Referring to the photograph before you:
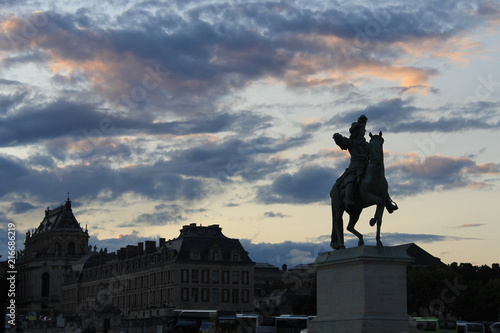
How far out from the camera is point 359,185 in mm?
32906

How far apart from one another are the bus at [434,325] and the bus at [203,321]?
2358 cm

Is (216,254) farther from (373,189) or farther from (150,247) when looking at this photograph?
(373,189)

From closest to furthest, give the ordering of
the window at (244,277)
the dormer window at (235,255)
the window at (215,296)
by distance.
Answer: the window at (215,296)
the dormer window at (235,255)
the window at (244,277)

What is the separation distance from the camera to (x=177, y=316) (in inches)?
3460

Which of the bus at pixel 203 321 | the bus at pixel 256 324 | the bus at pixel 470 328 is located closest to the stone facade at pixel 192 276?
the bus at pixel 203 321

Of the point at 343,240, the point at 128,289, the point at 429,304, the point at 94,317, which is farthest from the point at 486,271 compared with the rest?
the point at 343,240

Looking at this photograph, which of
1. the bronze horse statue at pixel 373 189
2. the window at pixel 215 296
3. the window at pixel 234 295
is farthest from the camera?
the window at pixel 234 295

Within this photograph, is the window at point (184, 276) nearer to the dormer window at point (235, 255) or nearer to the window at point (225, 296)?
the window at point (225, 296)

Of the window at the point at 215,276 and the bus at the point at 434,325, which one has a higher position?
the window at the point at 215,276

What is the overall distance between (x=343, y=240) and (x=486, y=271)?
79.0 meters

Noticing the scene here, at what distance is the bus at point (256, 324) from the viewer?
3184 inches

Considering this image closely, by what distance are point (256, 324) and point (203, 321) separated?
239 inches

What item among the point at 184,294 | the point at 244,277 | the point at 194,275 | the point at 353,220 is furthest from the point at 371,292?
the point at 244,277

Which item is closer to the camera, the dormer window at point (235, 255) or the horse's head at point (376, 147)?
the horse's head at point (376, 147)
